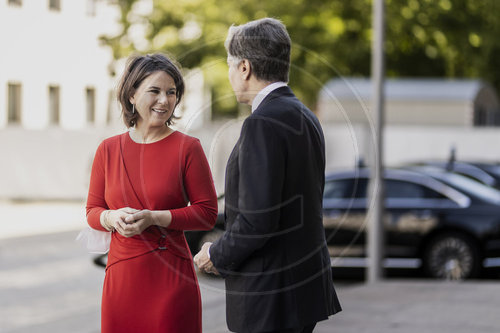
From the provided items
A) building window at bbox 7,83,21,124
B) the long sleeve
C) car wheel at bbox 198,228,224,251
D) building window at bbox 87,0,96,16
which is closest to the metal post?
car wheel at bbox 198,228,224,251

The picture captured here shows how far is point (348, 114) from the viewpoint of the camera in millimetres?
3838

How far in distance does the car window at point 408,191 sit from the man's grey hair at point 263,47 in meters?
9.38

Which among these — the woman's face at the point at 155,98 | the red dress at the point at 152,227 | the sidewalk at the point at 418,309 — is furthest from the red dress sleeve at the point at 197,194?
the sidewalk at the point at 418,309

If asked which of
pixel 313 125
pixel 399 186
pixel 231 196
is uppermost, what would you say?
pixel 313 125

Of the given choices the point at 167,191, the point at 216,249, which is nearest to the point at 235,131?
the point at 167,191

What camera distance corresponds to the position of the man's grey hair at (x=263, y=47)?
3.16 metres

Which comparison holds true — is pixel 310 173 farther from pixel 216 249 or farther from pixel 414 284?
pixel 414 284

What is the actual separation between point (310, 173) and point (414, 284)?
791 centimetres

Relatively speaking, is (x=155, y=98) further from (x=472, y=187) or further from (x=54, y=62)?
(x=54, y=62)

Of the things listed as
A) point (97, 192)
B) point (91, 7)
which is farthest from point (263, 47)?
point (91, 7)

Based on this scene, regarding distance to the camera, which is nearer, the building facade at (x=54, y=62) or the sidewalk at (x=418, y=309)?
the sidewalk at (x=418, y=309)

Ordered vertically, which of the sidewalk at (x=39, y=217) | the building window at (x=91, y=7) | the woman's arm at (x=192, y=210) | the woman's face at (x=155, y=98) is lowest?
the sidewalk at (x=39, y=217)

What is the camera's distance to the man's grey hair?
316 cm

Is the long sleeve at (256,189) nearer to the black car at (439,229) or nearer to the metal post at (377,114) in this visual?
the metal post at (377,114)
